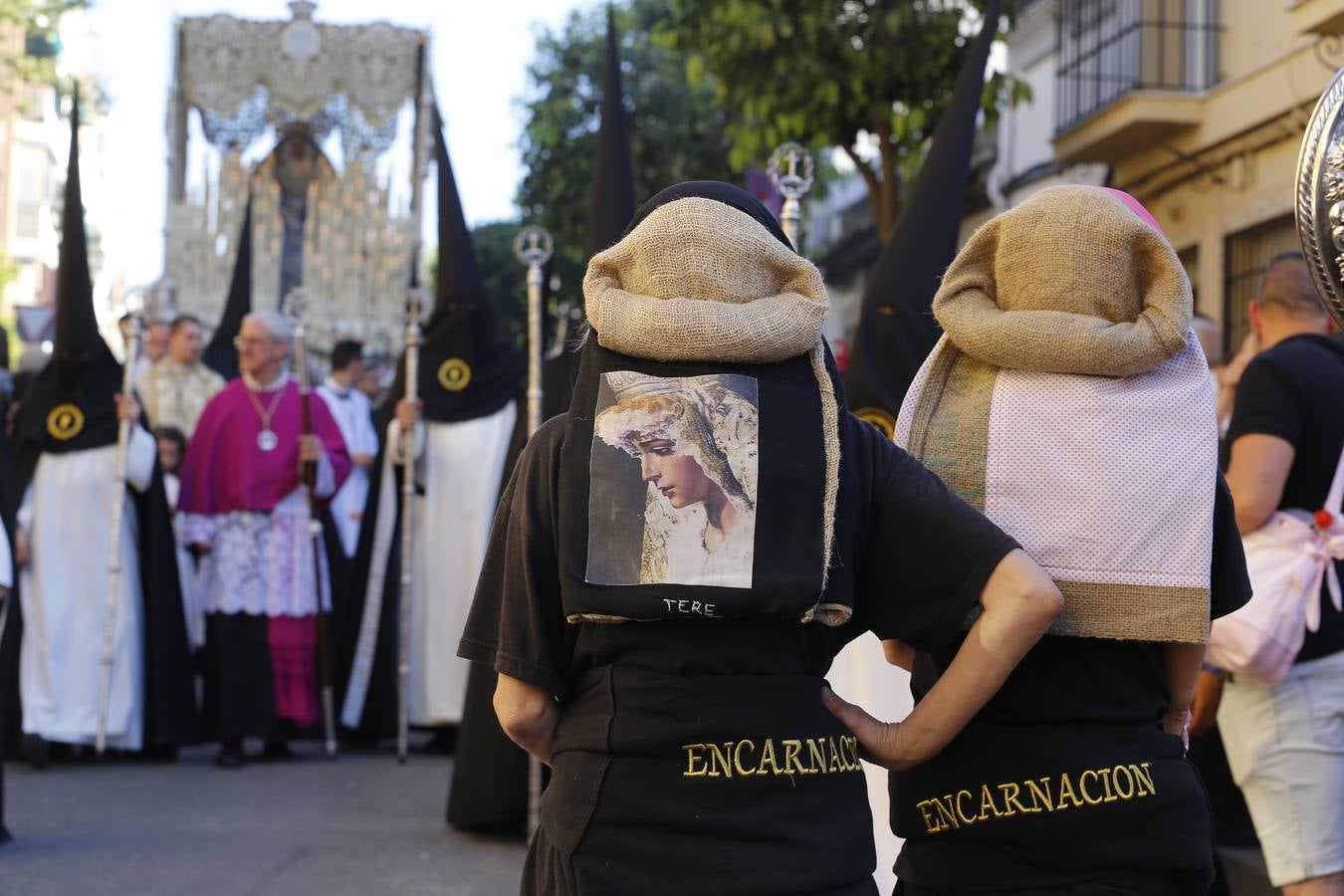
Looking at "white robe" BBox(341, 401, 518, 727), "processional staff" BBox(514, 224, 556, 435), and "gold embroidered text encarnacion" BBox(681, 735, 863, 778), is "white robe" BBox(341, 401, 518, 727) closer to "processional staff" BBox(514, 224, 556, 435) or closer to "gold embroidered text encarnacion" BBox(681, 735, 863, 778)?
"processional staff" BBox(514, 224, 556, 435)

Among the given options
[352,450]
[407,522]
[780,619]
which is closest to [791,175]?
[780,619]

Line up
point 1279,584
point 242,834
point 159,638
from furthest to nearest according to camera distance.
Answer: point 159,638
point 242,834
point 1279,584

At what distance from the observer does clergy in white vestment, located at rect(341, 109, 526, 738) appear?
10.2m

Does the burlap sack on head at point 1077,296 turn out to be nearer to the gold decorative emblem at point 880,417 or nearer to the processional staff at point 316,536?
the gold decorative emblem at point 880,417

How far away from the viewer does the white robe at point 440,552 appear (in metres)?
10.4

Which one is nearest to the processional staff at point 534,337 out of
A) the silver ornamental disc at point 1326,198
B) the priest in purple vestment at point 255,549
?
the priest in purple vestment at point 255,549

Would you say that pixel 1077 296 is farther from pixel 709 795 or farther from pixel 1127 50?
pixel 1127 50

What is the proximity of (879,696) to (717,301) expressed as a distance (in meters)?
2.08

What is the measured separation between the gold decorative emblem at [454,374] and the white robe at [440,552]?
24 centimetres

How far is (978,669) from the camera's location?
9.16ft

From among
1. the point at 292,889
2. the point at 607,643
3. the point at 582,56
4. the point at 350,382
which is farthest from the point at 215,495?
the point at 582,56

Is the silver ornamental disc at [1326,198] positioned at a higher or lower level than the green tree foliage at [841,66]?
lower

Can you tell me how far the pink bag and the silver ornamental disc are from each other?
154 cm

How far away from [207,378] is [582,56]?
61.9 ft
